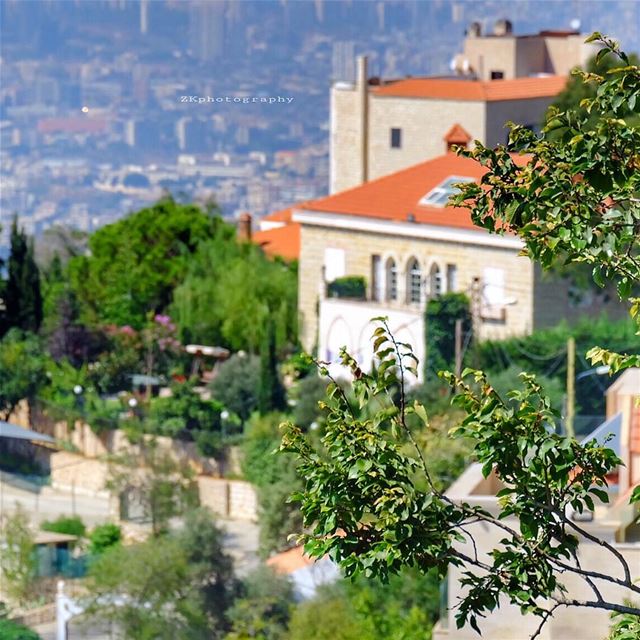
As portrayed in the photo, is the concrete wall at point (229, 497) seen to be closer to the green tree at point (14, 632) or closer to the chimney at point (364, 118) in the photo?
the green tree at point (14, 632)

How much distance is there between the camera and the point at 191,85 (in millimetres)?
79125

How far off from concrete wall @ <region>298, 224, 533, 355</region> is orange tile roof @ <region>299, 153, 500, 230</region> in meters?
0.54

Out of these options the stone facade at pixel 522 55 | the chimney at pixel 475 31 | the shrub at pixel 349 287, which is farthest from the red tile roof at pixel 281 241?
the chimney at pixel 475 31

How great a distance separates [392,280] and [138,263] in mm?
8878

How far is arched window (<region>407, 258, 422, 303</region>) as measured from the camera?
42688mm

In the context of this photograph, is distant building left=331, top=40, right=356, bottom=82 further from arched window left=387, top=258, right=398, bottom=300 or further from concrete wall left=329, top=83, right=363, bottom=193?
arched window left=387, top=258, right=398, bottom=300

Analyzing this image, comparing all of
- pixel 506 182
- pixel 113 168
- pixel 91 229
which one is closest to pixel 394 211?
pixel 91 229

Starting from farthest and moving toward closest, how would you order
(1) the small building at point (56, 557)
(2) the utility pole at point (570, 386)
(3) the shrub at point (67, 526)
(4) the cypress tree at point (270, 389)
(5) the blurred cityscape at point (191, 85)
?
(5) the blurred cityscape at point (191, 85) → (4) the cypress tree at point (270, 389) → (3) the shrub at point (67, 526) → (1) the small building at point (56, 557) → (2) the utility pole at point (570, 386)

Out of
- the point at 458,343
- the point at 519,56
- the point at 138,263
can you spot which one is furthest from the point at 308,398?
the point at 519,56

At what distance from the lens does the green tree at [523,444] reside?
7.35 m

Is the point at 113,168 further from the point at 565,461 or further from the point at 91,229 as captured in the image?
the point at 565,461

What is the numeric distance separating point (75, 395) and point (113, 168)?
32567 mm

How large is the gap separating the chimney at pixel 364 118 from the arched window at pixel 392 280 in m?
11.5

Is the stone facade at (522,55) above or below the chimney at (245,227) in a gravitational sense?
above
